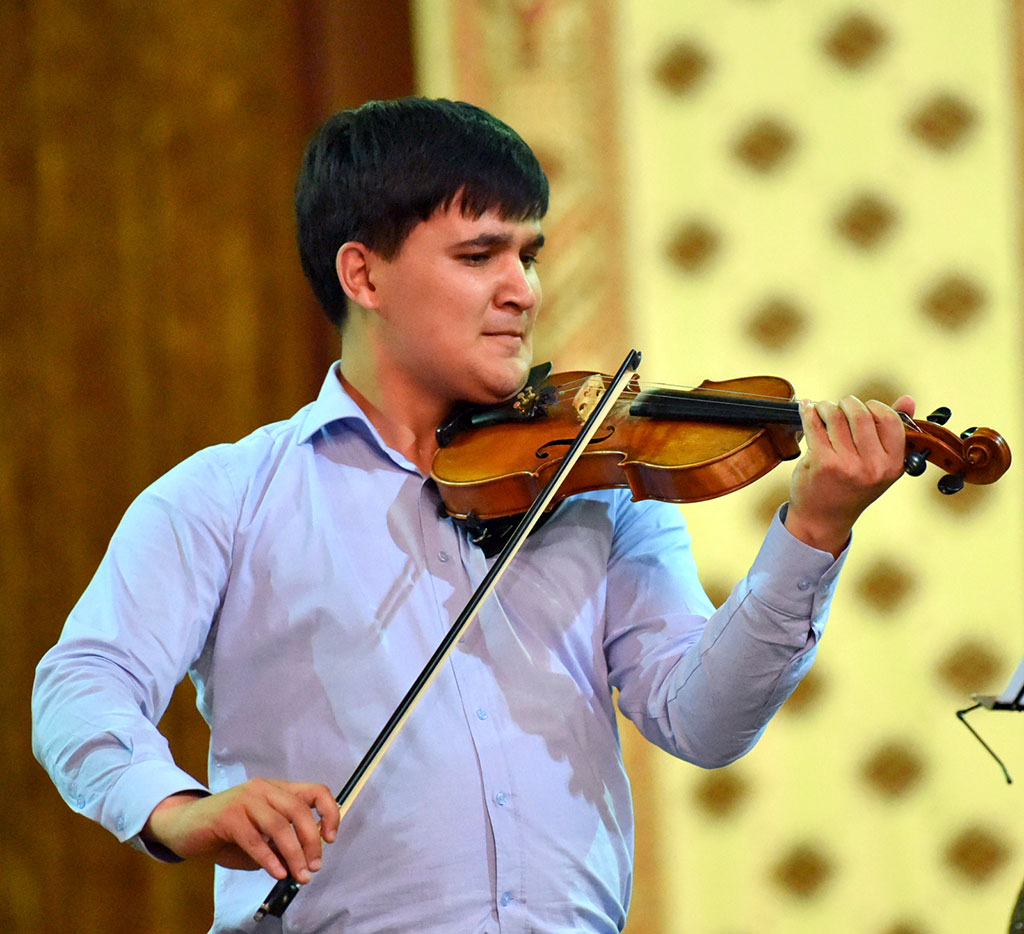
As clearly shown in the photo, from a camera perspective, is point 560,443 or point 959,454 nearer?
point 959,454

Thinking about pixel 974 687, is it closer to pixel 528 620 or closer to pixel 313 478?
pixel 528 620

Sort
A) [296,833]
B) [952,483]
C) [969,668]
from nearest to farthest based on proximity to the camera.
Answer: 1. [296,833]
2. [952,483]
3. [969,668]

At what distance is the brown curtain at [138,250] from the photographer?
1.91m

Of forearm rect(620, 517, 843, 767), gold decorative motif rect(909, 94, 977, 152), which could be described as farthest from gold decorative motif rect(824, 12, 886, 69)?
forearm rect(620, 517, 843, 767)

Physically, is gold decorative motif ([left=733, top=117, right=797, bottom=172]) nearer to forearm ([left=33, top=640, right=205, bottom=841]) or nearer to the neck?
the neck

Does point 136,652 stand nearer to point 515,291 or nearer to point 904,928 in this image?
point 515,291

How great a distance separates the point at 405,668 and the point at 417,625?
0.13 ft

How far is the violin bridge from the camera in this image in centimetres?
116

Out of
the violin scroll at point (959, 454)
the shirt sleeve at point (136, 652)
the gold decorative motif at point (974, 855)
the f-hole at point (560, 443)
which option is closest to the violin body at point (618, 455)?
the f-hole at point (560, 443)

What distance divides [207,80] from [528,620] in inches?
47.1

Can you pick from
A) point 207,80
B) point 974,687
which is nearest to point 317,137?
point 207,80

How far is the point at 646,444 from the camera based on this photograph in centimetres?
107

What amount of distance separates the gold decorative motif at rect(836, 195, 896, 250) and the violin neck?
776 millimetres

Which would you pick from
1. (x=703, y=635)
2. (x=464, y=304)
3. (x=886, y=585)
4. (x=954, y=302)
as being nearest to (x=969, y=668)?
(x=886, y=585)
